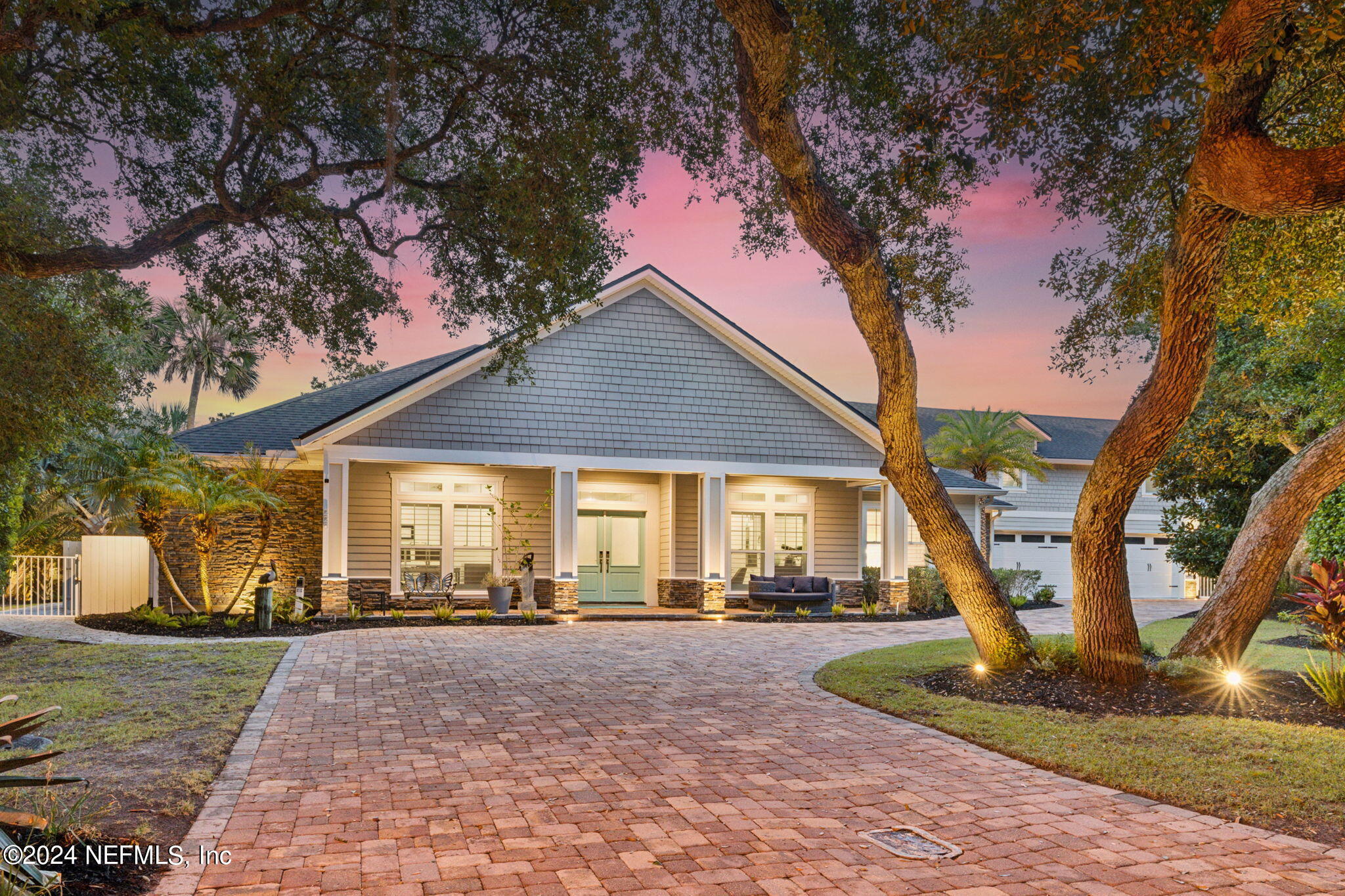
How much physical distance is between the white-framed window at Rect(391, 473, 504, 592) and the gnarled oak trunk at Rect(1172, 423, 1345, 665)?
13.3 metres

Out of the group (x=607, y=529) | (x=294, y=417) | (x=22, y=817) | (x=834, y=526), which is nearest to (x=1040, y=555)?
(x=834, y=526)

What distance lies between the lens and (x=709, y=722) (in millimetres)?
7402

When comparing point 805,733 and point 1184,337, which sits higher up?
point 1184,337

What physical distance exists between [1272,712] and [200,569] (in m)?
16.1

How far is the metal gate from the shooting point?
693 inches

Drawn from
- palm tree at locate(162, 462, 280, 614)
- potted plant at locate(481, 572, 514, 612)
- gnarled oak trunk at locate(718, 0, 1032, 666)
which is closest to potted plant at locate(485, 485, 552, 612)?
potted plant at locate(481, 572, 514, 612)

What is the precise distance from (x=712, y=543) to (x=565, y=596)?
3.31m

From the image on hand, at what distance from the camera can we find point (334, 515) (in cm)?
1627

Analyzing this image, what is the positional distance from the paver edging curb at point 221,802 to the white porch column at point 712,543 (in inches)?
423

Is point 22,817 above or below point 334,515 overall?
below

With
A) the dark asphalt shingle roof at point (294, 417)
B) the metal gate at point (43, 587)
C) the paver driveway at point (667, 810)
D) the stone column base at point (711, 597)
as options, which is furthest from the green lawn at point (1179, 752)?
the metal gate at point (43, 587)

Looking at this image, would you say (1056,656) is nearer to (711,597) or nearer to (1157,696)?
(1157,696)

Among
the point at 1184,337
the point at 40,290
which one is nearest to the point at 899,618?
the point at 1184,337

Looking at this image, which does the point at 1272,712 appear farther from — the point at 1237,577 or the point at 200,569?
the point at 200,569
